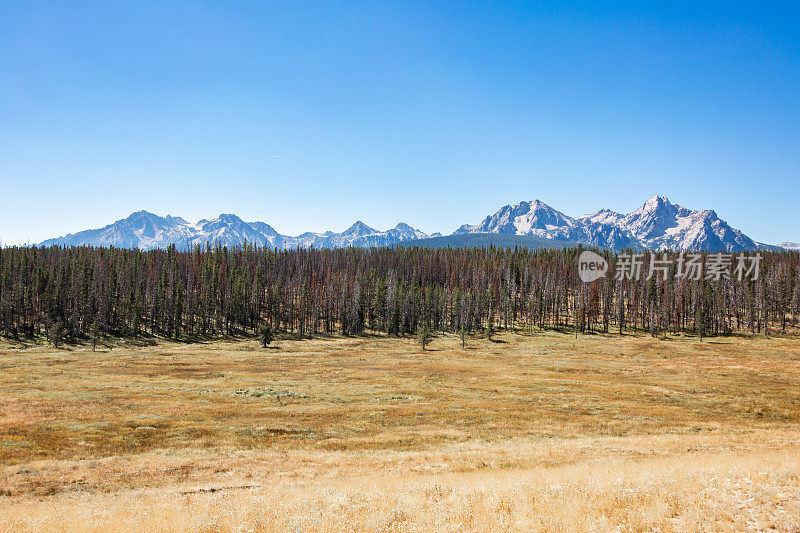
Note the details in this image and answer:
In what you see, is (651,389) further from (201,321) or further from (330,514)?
(201,321)

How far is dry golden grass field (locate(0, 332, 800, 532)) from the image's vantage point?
15070mm

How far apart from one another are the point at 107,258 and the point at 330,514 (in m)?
166

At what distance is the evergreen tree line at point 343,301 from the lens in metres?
113

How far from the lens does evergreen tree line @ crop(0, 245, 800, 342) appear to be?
11325 cm

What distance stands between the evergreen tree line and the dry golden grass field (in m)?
38.1

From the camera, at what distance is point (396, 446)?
31.3 meters

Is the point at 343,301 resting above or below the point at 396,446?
below

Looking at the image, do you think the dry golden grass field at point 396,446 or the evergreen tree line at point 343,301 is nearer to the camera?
the dry golden grass field at point 396,446

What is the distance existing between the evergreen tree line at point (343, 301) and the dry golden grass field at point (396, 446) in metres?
38.1

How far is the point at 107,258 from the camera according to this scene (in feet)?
480

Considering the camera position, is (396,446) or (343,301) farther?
(343,301)

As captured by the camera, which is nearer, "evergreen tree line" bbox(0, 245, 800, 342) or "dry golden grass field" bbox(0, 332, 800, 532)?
"dry golden grass field" bbox(0, 332, 800, 532)

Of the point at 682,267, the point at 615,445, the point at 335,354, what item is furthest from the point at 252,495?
the point at 682,267

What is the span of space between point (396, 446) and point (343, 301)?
4068 inches
